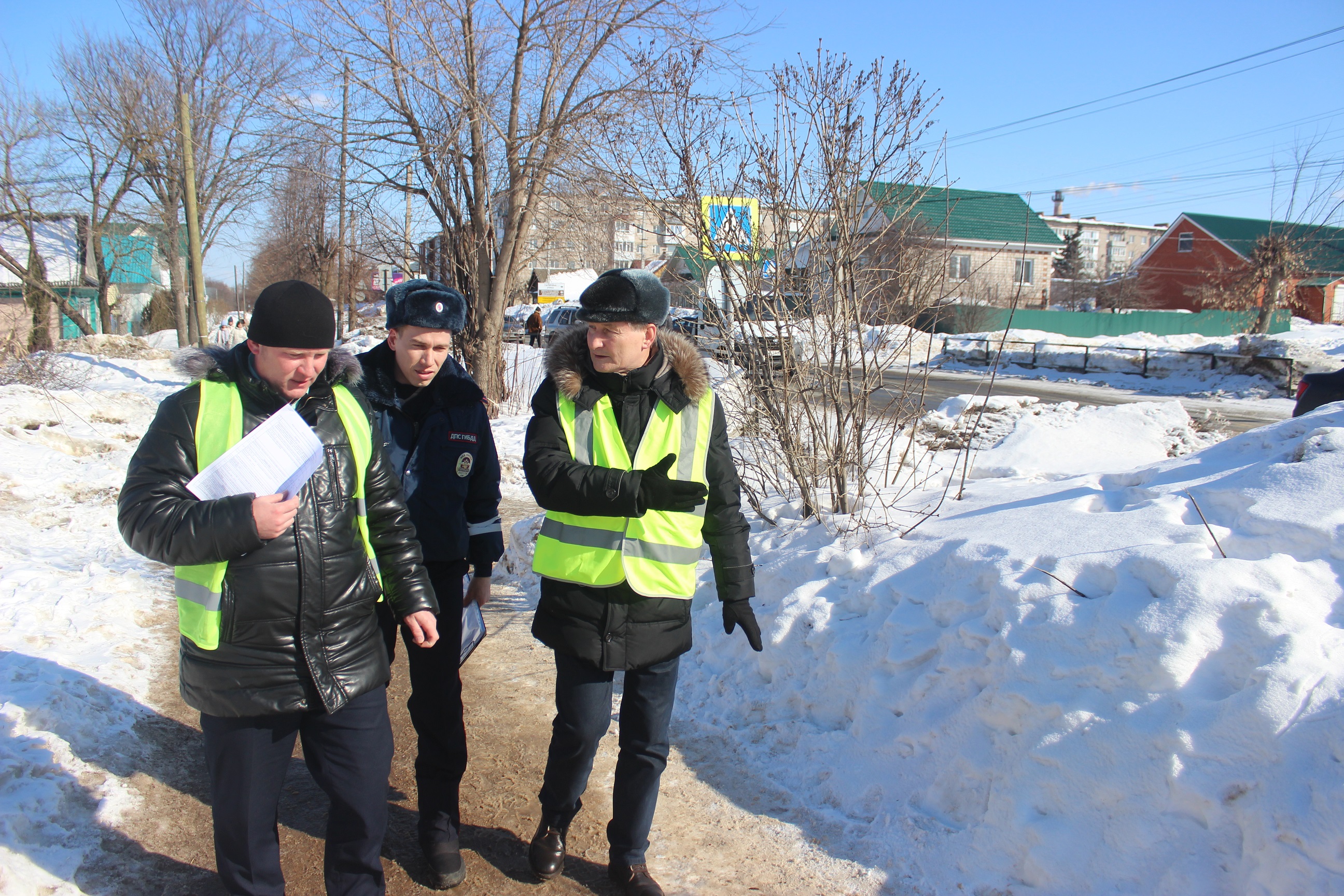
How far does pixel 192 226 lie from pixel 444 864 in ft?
58.5

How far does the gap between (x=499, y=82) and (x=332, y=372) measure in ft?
32.9

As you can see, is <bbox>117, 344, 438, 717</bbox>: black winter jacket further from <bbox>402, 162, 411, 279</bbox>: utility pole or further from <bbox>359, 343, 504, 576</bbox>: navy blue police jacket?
<bbox>402, 162, 411, 279</bbox>: utility pole

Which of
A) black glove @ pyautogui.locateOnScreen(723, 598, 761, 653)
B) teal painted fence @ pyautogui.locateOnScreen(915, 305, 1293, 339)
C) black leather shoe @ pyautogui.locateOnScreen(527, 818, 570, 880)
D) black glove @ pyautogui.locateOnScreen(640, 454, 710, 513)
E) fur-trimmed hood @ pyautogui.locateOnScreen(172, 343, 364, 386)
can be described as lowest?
black leather shoe @ pyautogui.locateOnScreen(527, 818, 570, 880)

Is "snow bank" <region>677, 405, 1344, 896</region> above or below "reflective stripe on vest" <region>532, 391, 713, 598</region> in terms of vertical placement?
below

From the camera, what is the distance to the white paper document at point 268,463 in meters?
1.98

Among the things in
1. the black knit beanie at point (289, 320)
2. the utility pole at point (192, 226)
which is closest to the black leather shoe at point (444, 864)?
the black knit beanie at point (289, 320)

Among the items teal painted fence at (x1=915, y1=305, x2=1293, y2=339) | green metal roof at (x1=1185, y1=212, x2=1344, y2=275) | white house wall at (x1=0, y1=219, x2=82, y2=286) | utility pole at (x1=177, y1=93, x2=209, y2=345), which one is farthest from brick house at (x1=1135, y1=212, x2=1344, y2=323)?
white house wall at (x1=0, y1=219, x2=82, y2=286)

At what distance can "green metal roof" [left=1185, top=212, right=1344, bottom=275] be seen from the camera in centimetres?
2302

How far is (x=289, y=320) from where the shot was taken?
2113 millimetres

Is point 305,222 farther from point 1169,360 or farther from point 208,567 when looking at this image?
point 208,567

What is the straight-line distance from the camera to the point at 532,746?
3.55 meters

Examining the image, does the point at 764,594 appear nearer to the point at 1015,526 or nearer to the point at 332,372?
the point at 1015,526

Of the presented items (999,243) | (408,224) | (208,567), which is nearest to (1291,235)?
(999,243)

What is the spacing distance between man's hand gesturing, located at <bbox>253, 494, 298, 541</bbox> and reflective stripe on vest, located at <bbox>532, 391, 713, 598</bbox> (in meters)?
0.75
